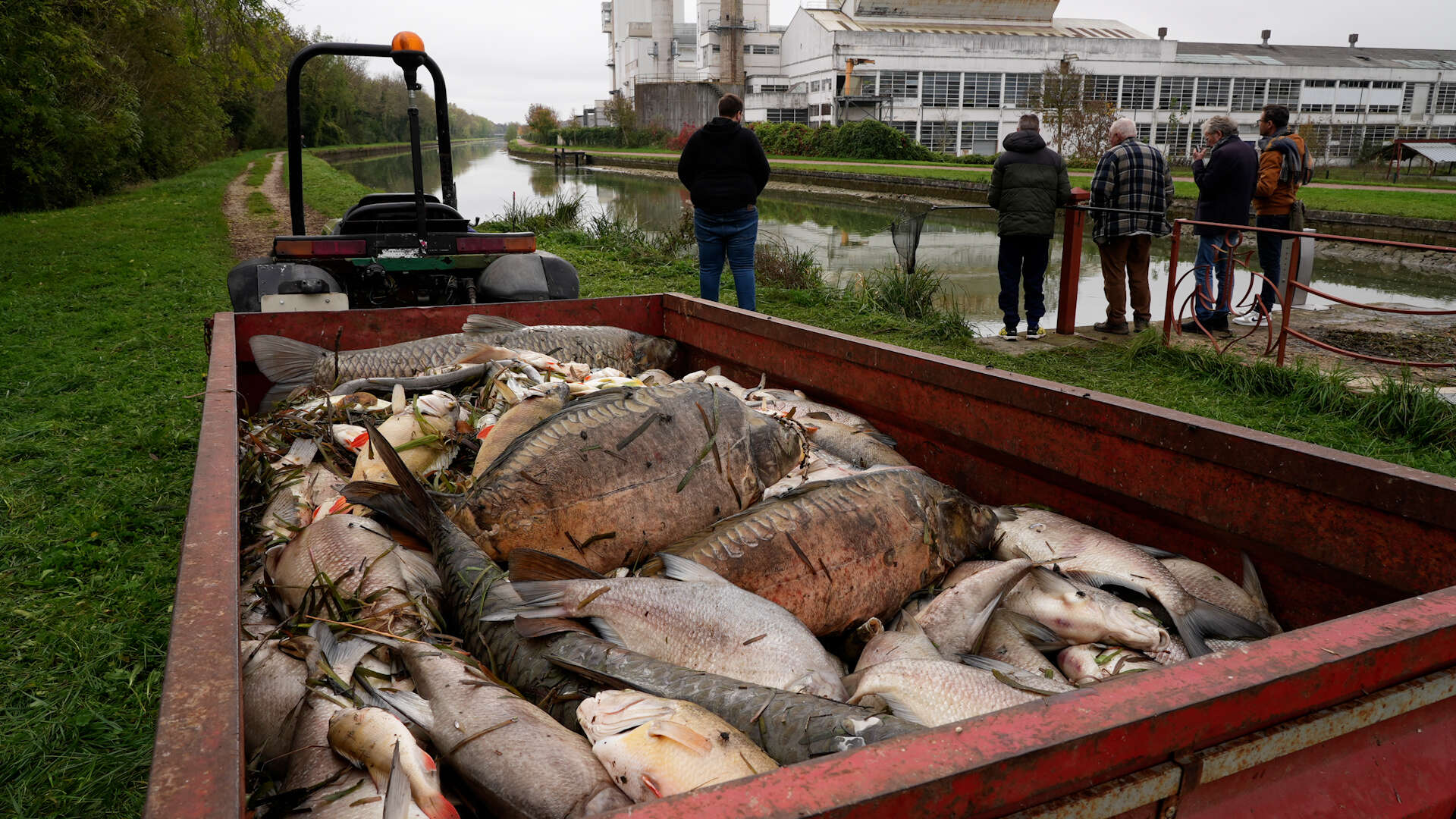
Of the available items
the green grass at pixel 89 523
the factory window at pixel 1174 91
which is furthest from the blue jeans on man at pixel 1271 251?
the factory window at pixel 1174 91

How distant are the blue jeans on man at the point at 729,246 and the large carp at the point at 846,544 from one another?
5.81m

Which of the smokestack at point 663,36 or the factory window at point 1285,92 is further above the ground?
the smokestack at point 663,36

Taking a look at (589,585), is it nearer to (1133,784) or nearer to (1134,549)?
(1133,784)

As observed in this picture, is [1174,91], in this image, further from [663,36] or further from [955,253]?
[663,36]

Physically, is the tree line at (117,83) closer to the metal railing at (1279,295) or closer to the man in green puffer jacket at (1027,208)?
the man in green puffer jacket at (1027,208)

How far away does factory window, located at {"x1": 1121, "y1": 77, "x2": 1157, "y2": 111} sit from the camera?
57.0 meters

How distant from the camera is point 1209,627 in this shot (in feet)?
8.04

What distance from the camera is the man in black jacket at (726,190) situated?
336 inches

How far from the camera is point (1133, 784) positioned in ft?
4.38

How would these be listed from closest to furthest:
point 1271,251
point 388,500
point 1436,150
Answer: point 388,500, point 1271,251, point 1436,150

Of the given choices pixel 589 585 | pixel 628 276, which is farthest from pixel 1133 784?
pixel 628 276

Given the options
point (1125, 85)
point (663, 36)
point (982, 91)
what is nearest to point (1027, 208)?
point (982, 91)

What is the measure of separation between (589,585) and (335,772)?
28.8 inches

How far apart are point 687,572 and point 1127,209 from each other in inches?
327
